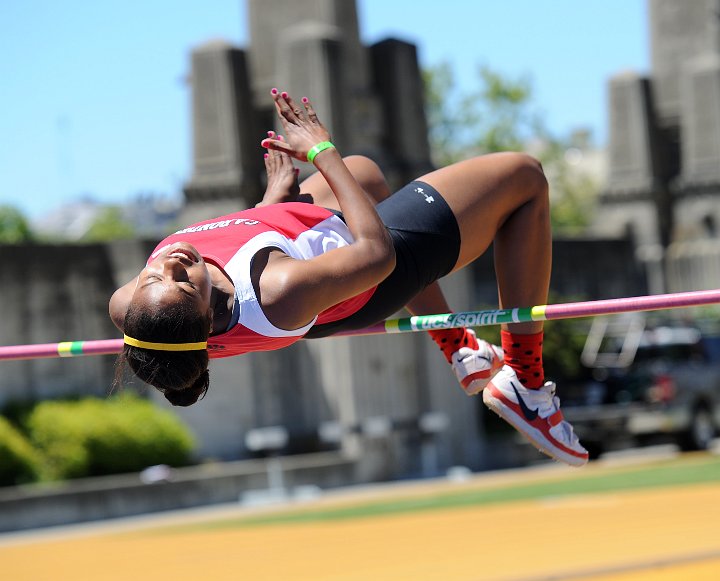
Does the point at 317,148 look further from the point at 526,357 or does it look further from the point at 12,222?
the point at 12,222

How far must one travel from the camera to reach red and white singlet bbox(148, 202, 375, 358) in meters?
4.69

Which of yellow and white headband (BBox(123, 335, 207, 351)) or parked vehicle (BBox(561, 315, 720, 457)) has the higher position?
yellow and white headband (BBox(123, 335, 207, 351))

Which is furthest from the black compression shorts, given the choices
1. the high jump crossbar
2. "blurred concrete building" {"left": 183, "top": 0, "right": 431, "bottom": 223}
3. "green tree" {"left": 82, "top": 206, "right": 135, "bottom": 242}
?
"green tree" {"left": 82, "top": 206, "right": 135, "bottom": 242}

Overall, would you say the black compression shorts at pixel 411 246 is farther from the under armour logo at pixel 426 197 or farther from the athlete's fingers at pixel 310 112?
the athlete's fingers at pixel 310 112

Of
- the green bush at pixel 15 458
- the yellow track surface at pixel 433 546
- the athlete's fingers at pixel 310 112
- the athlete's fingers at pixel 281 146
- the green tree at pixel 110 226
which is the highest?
the green tree at pixel 110 226

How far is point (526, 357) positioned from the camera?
572 centimetres

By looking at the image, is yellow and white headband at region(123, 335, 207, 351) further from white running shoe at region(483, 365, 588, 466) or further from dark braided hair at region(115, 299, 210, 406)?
white running shoe at region(483, 365, 588, 466)

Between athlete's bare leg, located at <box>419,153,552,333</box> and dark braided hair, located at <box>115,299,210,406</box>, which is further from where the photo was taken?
athlete's bare leg, located at <box>419,153,552,333</box>

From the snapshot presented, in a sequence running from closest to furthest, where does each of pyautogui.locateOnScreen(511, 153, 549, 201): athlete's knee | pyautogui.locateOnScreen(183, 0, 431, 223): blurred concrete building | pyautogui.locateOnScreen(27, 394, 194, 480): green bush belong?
pyautogui.locateOnScreen(511, 153, 549, 201): athlete's knee < pyautogui.locateOnScreen(27, 394, 194, 480): green bush < pyautogui.locateOnScreen(183, 0, 431, 223): blurred concrete building

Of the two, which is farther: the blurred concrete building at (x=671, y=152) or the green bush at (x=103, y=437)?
the blurred concrete building at (x=671, y=152)

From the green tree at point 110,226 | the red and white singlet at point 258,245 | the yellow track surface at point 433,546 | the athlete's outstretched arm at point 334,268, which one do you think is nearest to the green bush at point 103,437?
the yellow track surface at point 433,546

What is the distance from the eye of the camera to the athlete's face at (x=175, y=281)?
4.55m

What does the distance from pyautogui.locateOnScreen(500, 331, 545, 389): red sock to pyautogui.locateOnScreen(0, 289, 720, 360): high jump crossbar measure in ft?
1.11

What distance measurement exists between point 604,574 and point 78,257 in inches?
410
